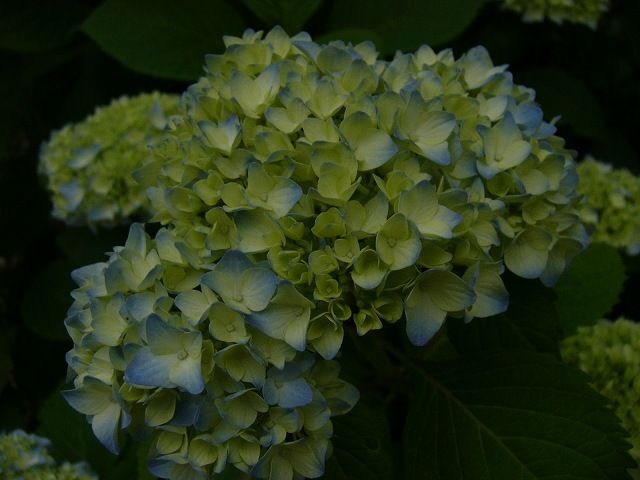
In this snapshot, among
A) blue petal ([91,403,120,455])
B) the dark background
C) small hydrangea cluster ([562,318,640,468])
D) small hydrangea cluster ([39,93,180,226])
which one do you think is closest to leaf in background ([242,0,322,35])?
the dark background

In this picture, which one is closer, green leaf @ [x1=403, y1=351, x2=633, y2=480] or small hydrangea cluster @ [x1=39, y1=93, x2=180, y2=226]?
green leaf @ [x1=403, y1=351, x2=633, y2=480]

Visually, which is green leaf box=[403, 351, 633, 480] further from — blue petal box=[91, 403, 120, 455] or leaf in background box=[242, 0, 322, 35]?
leaf in background box=[242, 0, 322, 35]

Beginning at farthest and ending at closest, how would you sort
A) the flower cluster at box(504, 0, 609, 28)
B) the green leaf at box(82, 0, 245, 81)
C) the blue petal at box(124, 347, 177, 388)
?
the flower cluster at box(504, 0, 609, 28) < the green leaf at box(82, 0, 245, 81) < the blue petal at box(124, 347, 177, 388)

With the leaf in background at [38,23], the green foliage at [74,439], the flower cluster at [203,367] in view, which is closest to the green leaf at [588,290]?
the flower cluster at [203,367]

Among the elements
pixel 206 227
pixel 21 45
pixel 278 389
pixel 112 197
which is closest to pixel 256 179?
pixel 206 227

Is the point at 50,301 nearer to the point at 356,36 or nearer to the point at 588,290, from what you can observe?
the point at 356,36

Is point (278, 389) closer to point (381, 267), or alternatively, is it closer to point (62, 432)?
point (381, 267)
